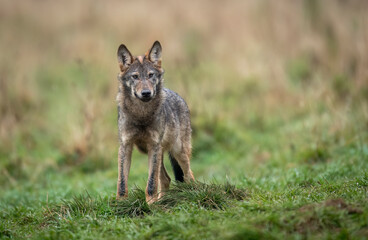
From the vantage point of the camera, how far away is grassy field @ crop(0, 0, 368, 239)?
5734 millimetres

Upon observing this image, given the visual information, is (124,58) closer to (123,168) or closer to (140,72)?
(140,72)

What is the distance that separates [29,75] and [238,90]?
7926mm

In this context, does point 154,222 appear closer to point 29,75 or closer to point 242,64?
point 242,64

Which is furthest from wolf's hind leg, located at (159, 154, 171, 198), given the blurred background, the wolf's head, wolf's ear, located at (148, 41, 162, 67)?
wolf's ear, located at (148, 41, 162, 67)

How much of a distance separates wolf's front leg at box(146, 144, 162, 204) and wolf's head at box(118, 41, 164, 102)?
834mm

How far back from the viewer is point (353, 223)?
4891mm

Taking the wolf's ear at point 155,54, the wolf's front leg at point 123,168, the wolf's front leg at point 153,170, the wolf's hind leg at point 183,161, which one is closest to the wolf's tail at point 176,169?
the wolf's hind leg at point 183,161

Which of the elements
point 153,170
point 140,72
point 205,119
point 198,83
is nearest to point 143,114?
point 140,72

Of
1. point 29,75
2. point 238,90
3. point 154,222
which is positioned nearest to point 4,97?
point 29,75

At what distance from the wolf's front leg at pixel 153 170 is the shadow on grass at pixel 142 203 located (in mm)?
355

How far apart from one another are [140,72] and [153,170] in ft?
4.89

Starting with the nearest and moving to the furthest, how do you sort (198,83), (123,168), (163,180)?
(123,168) → (163,180) → (198,83)

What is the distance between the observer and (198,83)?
15.6 meters

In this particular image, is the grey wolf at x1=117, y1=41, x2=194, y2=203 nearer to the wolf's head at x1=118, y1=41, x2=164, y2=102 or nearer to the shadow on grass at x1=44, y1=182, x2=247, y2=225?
the wolf's head at x1=118, y1=41, x2=164, y2=102
